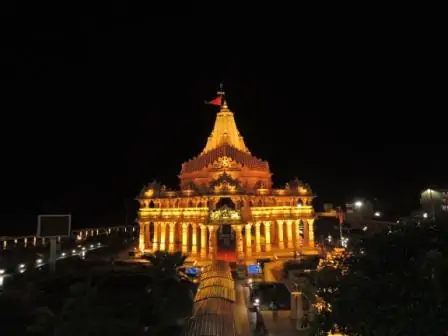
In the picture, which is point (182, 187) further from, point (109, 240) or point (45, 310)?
point (45, 310)

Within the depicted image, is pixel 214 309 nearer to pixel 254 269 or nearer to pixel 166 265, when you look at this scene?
pixel 166 265

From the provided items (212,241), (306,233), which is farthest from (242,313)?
(306,233)

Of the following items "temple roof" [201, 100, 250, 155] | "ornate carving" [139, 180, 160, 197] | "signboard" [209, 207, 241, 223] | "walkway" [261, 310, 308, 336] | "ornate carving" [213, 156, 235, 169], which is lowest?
"walkway" [261, 310, 308, 336]

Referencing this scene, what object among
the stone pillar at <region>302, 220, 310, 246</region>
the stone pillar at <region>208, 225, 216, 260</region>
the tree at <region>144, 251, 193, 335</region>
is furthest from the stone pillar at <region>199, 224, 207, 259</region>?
the tree at <region>144, 251, 193, 335</region>

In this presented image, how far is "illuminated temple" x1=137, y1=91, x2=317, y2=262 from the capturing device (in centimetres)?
4453

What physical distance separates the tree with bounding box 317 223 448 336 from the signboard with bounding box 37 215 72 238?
2834cm

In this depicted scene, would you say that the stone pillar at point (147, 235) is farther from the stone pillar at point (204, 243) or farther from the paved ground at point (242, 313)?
the paved ground at point (242, 313)

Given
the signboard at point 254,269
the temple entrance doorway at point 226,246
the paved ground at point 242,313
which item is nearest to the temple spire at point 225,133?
the temple entrance doorway at point 226,246

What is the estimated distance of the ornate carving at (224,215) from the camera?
43875 mm

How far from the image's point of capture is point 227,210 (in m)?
44.3

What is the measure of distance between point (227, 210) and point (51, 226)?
1710 centimetres

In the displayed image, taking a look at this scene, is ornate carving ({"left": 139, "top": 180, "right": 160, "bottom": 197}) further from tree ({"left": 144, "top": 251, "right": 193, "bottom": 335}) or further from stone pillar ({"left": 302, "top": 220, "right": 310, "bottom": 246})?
tree ({"left": 144, "top": 251, "right": 193, "bottom": 335})

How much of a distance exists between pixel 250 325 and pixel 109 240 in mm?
41720

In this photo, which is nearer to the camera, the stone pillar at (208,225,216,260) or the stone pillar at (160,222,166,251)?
the stone pillar at (208,225,216,260)
